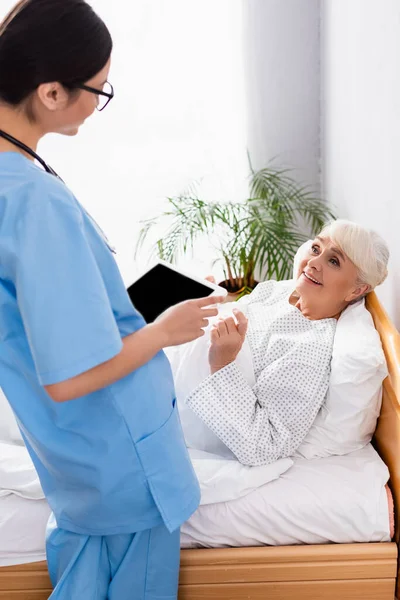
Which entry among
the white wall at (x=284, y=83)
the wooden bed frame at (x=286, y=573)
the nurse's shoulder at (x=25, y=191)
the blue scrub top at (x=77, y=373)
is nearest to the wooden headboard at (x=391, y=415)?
the wooden bed frame at (x=286, y=573)

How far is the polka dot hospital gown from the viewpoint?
168 centimetres

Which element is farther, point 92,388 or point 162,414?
point 162,414

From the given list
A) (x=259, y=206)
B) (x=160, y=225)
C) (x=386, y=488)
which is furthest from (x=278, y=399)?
(x=160, y=225)

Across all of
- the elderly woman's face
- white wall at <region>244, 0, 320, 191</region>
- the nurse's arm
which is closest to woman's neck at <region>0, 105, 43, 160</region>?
the nurse's arm

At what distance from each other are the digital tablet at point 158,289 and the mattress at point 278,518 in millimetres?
485

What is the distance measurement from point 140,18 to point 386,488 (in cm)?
221

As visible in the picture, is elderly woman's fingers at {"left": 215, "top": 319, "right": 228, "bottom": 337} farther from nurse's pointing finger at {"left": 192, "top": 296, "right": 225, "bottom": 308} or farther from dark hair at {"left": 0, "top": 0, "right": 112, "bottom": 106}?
dark hair at {"left": 0, "top": 0, "right": 112, "bottom": 106}

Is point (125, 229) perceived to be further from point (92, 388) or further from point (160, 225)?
point (92, 388)

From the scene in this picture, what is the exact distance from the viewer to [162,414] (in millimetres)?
1297

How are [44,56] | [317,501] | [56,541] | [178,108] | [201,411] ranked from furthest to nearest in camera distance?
[178,108]
[201,411]
[317,501]
[56,541]
[44,56]

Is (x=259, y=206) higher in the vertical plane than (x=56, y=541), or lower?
higher

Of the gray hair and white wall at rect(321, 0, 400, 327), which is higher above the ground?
white wall at rect(321, 0, 400, 327)

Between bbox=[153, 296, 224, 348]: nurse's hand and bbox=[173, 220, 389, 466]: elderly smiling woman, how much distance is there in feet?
1.58

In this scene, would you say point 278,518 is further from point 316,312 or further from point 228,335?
point 316,312
